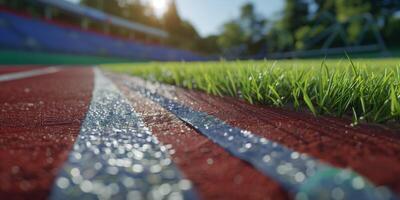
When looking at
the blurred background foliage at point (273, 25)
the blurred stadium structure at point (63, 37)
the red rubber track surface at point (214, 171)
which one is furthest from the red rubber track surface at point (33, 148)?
the blurred background foliage at point (273, 25)

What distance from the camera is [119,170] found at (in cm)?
94

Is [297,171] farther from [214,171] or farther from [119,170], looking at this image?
[119,170]

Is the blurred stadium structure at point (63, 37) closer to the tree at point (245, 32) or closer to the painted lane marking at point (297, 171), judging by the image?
the tree at point (245, 32)

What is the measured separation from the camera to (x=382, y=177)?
0.84 meters

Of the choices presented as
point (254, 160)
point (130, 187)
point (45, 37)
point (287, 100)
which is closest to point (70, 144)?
point (130, 187)

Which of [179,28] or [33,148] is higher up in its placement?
[33,148]

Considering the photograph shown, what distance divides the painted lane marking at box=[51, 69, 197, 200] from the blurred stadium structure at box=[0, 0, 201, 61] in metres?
24.7

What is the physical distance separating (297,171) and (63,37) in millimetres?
32736

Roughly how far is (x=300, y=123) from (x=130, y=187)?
1.05 metres

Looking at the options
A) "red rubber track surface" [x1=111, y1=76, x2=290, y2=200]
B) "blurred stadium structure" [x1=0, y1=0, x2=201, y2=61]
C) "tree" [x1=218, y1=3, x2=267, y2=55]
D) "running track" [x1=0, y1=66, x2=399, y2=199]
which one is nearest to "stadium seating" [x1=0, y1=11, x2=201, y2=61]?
"blurred stadium structure" [x1=0, y1=0, x2=201, y2=61]

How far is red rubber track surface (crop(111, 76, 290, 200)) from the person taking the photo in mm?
772

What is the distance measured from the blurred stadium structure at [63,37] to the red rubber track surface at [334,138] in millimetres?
24655

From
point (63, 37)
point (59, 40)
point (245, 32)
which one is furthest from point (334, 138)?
point (245, 32)

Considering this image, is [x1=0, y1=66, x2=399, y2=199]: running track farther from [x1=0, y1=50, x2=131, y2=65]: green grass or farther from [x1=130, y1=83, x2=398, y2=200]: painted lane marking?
[x1=0, y1=50, x2=131, y2=65]: green grass
